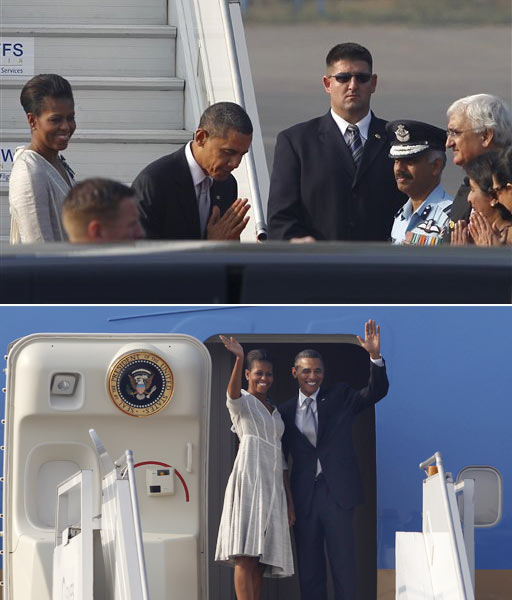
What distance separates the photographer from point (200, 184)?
5059 millimetres

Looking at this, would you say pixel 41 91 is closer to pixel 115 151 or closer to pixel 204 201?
pixel 204 201

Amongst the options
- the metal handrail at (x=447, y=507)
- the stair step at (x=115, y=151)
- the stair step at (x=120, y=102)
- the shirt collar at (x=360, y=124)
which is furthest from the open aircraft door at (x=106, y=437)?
the stair step at (x=120, y=102)

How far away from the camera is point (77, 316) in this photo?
4.53 metres

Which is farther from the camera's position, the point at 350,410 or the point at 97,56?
the point at 97,56

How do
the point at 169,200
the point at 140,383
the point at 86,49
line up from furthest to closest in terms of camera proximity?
1. the point at 86,49
2. the point at 169,200
3. the point at 140,383

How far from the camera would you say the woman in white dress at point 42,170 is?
485cm

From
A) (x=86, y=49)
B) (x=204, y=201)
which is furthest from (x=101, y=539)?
(x=86, y=49)

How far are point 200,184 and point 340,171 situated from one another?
22.7 inches

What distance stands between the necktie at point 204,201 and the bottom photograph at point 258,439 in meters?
0.52

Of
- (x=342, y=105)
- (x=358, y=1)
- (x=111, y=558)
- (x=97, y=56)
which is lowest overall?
(x=111, y=558)

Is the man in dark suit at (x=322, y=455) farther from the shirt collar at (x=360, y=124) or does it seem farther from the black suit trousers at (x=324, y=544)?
the shirt collar at (x=360, y=124)

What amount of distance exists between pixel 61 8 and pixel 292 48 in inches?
60.6

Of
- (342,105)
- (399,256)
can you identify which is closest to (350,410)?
(399,256)

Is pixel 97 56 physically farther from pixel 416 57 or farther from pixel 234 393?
pixel 234 393
